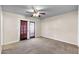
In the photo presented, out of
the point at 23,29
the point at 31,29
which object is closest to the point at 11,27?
the point at 23,29

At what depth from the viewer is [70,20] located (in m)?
4.55

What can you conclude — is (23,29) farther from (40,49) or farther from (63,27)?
(63,27)

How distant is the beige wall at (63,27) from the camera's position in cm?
434

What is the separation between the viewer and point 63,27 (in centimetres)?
512

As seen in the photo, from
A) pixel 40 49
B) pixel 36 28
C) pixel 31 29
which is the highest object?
pixel 36 28

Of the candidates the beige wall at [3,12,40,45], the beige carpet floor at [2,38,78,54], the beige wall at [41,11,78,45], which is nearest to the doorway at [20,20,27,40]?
the beige wall at [3,12,40,45]

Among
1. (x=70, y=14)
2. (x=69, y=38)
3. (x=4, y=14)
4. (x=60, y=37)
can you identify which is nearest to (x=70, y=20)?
(x=70, y=14)

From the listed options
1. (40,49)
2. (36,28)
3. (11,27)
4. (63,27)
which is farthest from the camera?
(36,28)

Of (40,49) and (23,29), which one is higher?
(23,29)

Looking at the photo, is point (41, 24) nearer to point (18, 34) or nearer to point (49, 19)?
point (49, 19)

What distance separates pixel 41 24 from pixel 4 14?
175 inches

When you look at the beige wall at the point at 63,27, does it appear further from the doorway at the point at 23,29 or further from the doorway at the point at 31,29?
the doorway at the point at 23,29

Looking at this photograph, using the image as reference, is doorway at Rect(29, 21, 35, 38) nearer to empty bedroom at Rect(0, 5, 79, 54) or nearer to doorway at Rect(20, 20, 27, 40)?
empty bedroom at Rect(0, 5, 79, 54)

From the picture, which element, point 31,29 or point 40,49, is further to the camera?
point 31,29
